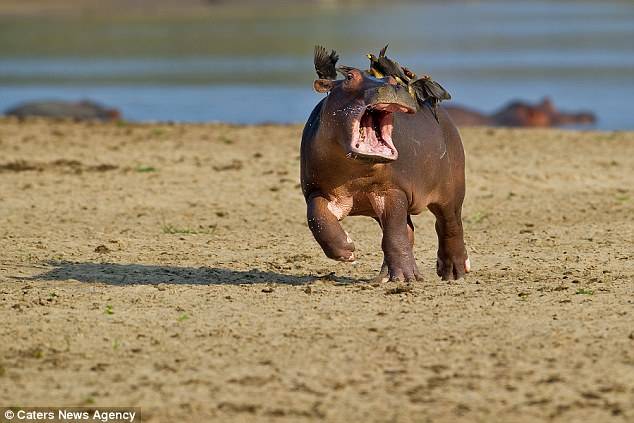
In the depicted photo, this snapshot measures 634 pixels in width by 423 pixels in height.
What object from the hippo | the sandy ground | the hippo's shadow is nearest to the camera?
the sandy ground

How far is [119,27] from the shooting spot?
47469 millimetres

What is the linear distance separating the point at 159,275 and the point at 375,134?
4.78ft

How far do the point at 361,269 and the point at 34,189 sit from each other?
11.9ft

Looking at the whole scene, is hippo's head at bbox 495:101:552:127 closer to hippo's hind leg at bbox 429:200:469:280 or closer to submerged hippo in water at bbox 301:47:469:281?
hippo's hind leg at bbox 429:200:469:280

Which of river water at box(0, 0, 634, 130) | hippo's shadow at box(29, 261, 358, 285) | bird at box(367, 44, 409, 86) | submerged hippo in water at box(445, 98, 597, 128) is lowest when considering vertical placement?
hippo's shadow at box(29, 261, 358, 285)

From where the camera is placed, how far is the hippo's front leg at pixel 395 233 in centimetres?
621

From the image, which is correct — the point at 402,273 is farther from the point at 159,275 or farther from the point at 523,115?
the point at 523,115

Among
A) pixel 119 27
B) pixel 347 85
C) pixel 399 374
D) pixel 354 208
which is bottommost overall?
pixel 399 374

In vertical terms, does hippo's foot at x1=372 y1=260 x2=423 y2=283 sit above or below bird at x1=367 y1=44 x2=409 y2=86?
below

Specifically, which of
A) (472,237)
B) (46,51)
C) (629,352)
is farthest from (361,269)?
(46,51)

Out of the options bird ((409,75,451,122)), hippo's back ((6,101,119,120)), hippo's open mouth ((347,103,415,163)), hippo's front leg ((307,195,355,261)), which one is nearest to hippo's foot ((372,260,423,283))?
hippo's front leg ((307,195,355,261))

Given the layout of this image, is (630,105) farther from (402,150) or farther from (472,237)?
(402,150)

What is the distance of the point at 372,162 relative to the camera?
19.4 ft

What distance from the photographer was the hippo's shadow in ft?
21.6
